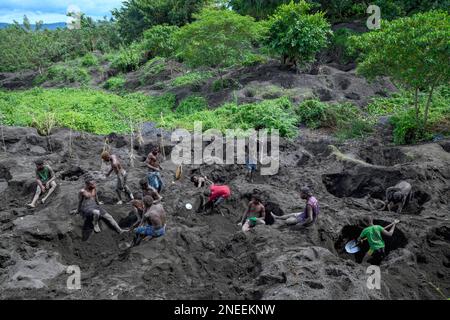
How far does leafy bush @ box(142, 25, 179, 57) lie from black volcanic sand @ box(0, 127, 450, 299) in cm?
1720

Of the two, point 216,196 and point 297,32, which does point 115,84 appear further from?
point 216,196

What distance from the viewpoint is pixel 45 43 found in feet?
126

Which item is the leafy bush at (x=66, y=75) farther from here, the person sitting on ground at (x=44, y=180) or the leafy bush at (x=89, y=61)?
the person sitting on ground at (x=44, y=180)

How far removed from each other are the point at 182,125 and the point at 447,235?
10.9m

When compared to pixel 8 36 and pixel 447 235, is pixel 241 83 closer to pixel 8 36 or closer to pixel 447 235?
pixel 447 235

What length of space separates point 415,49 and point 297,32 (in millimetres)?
7847

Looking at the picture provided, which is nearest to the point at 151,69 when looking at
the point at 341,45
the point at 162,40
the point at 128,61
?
the point at 162,40

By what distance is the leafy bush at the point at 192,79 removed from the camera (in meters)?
24.2

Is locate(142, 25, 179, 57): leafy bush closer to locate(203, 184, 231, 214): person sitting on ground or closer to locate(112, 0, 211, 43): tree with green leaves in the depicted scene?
locate(112, 0, 211, 43): tree with green leaves

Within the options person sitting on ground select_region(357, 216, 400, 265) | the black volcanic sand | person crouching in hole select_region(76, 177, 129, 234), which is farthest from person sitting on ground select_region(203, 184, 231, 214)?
person sitting on ground select_region(357, 216, 400, 265)

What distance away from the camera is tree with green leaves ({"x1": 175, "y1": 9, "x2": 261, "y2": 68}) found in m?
20.7

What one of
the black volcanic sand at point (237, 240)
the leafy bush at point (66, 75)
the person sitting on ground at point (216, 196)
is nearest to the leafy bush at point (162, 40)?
the leafy bush at point (66, 75)

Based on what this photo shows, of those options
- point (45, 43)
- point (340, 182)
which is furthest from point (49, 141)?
point (45, 43)

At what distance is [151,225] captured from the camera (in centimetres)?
830
